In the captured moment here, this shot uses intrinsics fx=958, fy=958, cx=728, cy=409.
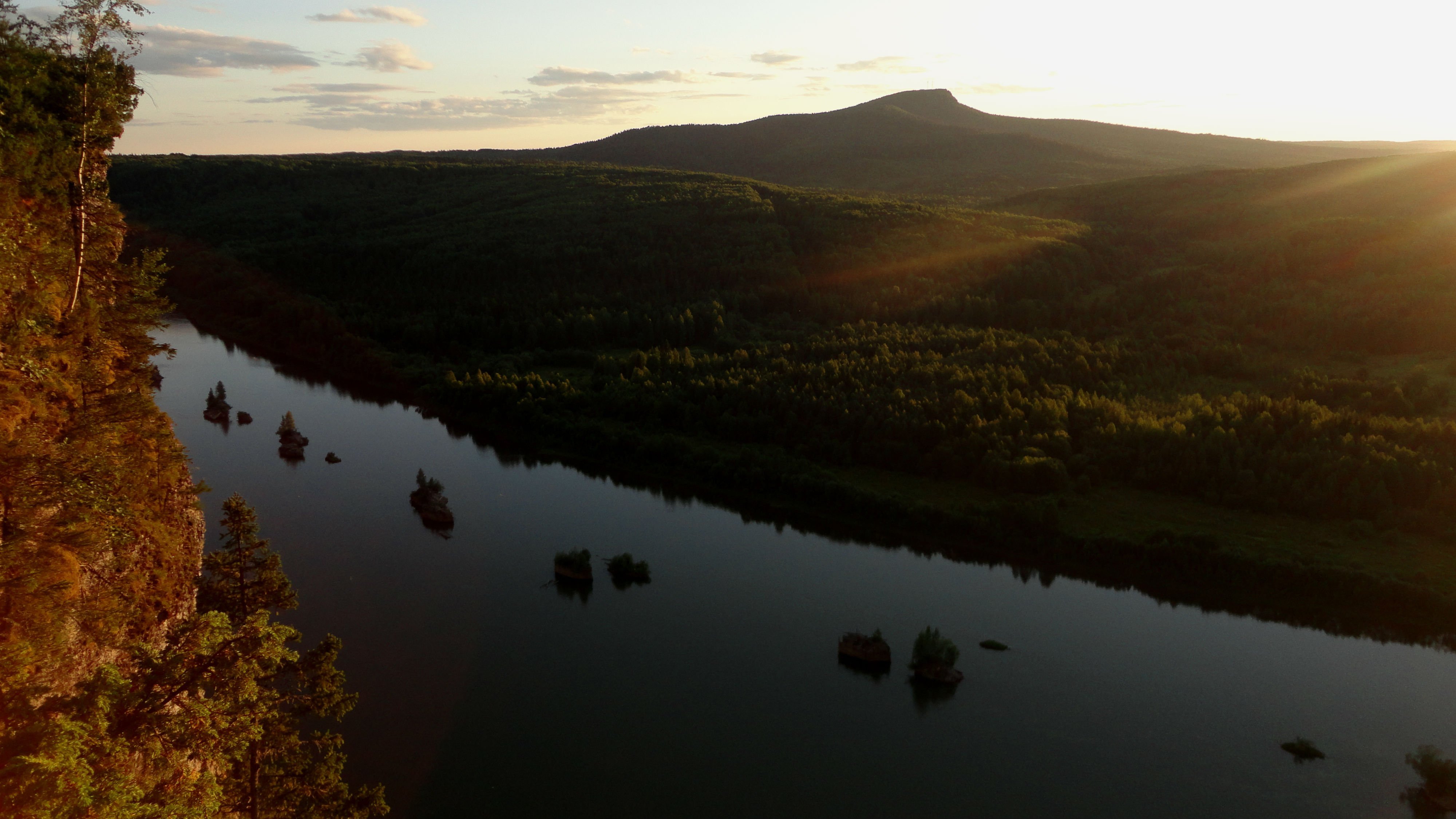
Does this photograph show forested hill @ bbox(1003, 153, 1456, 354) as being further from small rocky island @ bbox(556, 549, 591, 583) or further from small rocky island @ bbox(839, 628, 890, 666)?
small rocky island @ bbox(556, 549, 591, 583)

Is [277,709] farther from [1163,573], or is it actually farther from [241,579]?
[1163,573]

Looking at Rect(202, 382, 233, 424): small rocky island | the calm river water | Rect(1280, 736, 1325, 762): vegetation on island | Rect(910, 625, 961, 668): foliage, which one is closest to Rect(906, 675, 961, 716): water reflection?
the calm river water

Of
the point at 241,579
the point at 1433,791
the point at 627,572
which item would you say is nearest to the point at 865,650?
the point at 627,572

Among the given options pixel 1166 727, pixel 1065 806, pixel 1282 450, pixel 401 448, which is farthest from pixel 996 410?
pixel 401 448

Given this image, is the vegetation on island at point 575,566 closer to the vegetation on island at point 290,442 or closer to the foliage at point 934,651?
the foliage at point 934,651

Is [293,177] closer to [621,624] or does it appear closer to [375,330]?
[375,330]

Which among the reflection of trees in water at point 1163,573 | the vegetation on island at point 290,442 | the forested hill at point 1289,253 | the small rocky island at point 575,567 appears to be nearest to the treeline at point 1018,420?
the reflection of trees in water at point 1163,573

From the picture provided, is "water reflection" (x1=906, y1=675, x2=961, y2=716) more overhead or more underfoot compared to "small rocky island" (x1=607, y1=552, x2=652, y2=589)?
more underfoot
